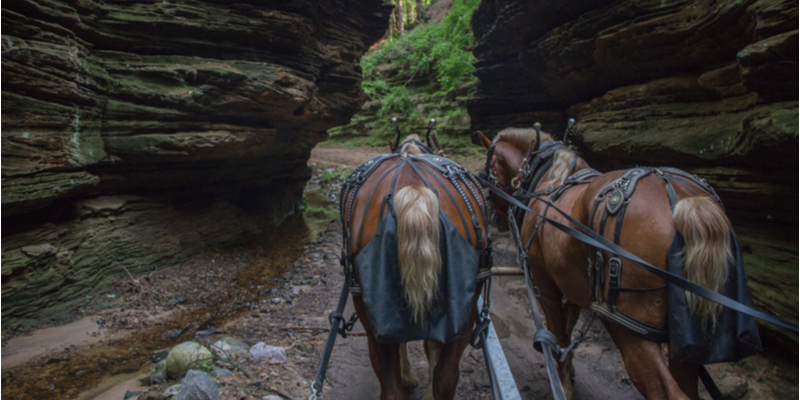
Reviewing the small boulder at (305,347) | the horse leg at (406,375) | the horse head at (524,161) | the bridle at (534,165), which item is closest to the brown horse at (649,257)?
the horse head at (524,161)

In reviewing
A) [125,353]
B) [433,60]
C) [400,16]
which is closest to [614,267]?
[125,353]

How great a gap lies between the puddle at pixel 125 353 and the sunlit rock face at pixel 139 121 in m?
1.14

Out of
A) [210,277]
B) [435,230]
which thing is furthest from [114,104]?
[435,230]

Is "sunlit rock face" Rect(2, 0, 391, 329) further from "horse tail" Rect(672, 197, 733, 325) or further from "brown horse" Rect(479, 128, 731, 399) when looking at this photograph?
"horse tail" Rect(672, 197, 733, 325)

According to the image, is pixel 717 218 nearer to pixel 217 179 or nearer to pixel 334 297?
pixel 334 297

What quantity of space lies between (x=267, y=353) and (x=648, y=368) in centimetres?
304

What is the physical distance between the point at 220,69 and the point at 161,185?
2.27 m

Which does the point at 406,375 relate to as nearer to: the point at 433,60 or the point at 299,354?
the point at 299,354

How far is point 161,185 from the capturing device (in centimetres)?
621

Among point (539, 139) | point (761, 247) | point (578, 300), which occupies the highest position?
point (539, 139)

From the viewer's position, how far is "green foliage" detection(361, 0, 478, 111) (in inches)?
646

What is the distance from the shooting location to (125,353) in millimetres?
3490

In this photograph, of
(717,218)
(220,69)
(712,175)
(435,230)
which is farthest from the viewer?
(220,69)

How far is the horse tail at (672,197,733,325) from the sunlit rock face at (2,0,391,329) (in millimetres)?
5723
